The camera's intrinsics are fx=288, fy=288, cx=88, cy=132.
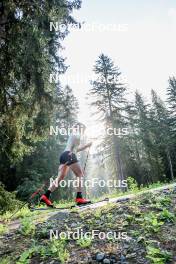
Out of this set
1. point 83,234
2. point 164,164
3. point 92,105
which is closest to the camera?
point 83,234

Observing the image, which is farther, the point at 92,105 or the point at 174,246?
the point at 92,105

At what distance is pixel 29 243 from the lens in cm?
510

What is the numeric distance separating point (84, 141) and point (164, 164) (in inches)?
1639

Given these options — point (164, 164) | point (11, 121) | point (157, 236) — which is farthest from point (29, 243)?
point (164, 164)

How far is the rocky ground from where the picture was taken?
440 centimetres

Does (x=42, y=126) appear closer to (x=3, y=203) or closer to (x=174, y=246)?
(x=3, y=203)

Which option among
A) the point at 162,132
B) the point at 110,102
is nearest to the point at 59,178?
the point at 110,102

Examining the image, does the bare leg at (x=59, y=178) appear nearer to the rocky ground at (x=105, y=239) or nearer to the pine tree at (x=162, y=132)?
the rocky ground at (x=105, y=239)

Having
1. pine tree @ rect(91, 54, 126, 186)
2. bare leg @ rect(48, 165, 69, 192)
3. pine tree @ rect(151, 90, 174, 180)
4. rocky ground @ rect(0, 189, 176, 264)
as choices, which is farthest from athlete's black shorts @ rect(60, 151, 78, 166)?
pine tree @ rect(151, 90, 174, 180)
